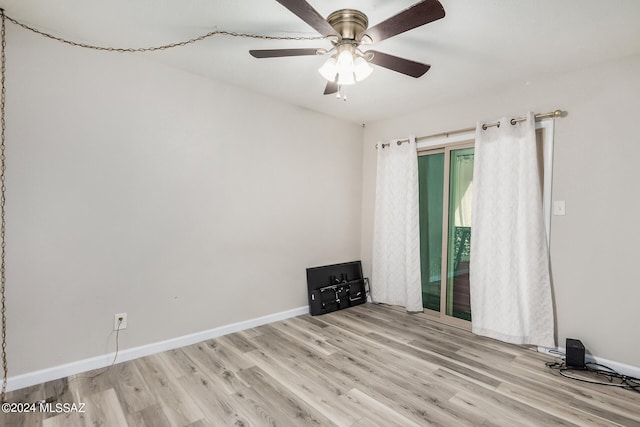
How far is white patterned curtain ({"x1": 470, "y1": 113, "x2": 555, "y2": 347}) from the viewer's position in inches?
107

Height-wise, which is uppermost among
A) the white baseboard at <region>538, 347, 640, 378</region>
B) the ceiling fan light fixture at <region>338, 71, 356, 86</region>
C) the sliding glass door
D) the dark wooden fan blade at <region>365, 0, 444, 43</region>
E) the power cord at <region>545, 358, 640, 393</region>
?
the dark wooden fan blade at <region>365, 0, 444, 43</region>

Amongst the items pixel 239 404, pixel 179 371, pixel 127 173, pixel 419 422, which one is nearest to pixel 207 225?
pixel 127 173

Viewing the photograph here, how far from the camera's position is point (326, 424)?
70.6 inches

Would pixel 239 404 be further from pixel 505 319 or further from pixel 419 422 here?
pixel 505 319

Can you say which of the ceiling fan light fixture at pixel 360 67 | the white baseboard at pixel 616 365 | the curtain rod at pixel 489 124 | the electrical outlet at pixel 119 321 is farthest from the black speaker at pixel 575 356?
the electrical outlet at pixel 119 321

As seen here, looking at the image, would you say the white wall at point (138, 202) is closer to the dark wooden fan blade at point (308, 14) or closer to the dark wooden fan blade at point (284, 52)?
the dark wooden fan blade at point (284, 52)

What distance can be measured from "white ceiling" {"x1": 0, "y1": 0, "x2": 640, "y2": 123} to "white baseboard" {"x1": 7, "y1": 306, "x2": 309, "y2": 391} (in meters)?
2.31

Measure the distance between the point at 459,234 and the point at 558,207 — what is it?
94cm

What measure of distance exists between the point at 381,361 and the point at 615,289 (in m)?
1.87

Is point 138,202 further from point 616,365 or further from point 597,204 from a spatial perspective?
point 616,365

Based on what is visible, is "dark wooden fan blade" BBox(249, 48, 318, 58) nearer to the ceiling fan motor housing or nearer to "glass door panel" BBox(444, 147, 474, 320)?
the ceiling fan motor housing

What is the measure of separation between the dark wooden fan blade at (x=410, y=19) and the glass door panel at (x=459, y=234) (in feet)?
6.71

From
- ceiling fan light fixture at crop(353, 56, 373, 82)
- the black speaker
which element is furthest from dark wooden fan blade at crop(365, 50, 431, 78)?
the black speaker

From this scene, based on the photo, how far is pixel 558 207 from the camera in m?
2.68
